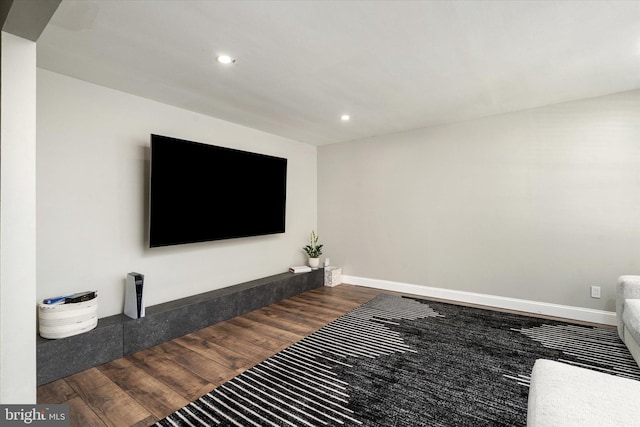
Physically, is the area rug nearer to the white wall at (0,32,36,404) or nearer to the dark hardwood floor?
the dark hardwood floor

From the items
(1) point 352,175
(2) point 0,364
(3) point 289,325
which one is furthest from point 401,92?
(2) point 0,364

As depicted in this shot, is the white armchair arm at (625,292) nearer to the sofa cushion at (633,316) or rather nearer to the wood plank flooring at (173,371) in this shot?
the sofa cushion at (633,316)

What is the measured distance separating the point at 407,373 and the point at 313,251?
9.29 feet

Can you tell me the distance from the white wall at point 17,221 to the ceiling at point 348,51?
615mm

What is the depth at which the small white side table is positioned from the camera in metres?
4.77

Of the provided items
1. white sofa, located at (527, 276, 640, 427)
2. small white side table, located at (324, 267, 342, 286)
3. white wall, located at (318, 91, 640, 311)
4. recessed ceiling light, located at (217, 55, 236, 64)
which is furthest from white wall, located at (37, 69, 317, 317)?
white sofa, located at (527, 276, 640, 427)

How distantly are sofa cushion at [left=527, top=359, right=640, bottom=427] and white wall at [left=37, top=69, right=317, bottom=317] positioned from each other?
3114 millimetres

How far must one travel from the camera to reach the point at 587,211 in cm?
317

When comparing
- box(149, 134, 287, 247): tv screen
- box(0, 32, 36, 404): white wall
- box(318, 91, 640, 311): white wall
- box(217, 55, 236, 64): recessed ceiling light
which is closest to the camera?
box(0, 32, 36, 404): white wall

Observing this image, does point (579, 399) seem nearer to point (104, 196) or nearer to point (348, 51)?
point (348, 51)

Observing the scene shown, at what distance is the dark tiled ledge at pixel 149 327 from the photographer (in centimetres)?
208

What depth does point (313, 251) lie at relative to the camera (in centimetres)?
482

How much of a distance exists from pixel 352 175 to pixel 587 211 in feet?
9.73

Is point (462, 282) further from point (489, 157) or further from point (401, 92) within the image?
point (401, 92)
